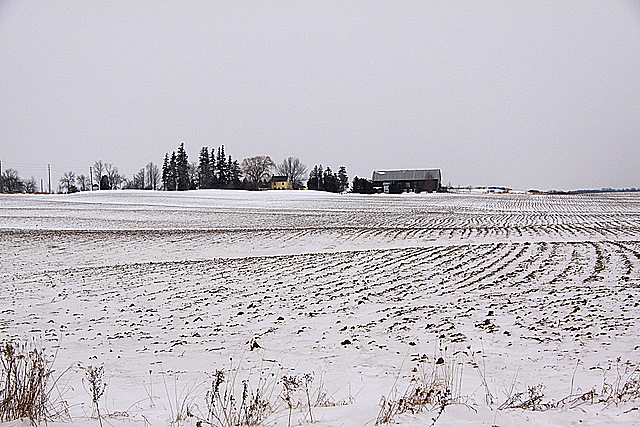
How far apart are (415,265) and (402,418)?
1141cm

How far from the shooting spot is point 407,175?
168 m

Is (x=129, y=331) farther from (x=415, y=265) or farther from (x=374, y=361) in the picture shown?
(x=415, y=265)

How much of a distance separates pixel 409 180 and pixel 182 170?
72150mm

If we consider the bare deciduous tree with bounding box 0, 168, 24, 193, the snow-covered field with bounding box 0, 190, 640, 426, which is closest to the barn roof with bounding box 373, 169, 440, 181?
the bare deciduous tree with bounding box 0, 168, 24, 193

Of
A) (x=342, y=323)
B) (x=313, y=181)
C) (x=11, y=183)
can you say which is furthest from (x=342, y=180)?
(x=342, y=323)

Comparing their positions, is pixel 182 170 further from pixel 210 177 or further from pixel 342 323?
pixel 342 323

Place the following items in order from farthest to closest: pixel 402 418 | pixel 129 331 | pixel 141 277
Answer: pixel 141 277 < pixel 129 331 < pixel 402 418

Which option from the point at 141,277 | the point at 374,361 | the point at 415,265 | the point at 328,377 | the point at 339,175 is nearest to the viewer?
the point at 328,377

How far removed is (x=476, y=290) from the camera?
38.8 ft

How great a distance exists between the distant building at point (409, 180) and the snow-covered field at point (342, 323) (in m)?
127

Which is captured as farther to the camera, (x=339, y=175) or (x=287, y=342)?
(x=339, y=175)

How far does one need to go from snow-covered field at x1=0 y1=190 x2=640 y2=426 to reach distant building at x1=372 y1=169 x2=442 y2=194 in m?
127

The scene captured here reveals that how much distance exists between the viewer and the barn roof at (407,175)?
162375 millimetres

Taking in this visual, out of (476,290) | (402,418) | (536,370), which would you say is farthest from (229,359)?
(476,290)
